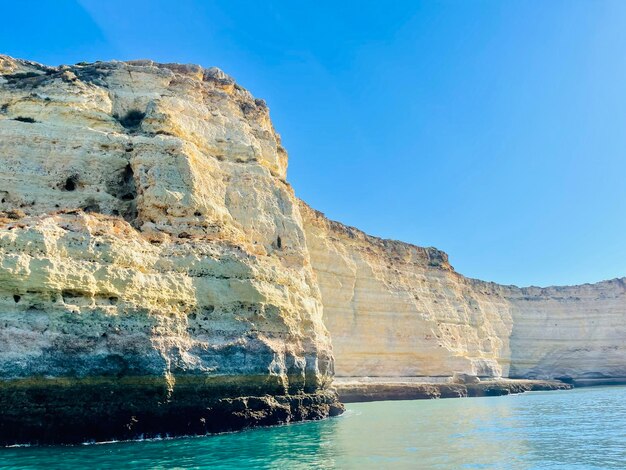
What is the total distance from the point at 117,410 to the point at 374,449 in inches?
285

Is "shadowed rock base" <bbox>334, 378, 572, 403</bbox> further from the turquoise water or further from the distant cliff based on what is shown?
the turquoise water

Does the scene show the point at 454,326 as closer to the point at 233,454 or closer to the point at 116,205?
the point at 116,205

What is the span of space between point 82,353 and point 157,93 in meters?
14.7

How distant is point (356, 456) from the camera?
543 inches

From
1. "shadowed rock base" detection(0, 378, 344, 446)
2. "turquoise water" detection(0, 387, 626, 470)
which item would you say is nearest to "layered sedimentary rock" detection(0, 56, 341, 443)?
"shadowed rock base" detection(0, 378, 344, 446)

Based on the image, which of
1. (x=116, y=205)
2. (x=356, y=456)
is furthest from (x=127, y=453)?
(x=116, y=205)

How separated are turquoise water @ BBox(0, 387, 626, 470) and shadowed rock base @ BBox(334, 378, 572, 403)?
16335 millimetres

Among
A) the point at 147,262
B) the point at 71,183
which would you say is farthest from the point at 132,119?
the point at 147,262

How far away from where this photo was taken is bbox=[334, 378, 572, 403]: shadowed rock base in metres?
37.2

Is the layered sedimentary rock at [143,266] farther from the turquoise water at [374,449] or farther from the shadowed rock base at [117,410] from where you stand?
the turquoise water at [374,449]

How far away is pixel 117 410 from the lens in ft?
52.5

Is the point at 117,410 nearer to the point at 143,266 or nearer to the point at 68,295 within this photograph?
the point at 68,295

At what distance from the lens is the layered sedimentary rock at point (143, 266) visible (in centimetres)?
1573

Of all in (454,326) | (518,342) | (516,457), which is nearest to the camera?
(516,457)
